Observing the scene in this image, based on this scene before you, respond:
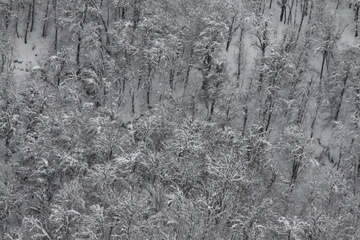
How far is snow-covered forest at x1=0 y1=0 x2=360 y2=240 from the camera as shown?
49781 mm

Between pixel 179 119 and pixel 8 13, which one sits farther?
pixel 8 13

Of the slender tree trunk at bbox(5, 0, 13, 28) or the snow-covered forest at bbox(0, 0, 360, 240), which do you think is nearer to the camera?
the snow-covered forest at bbox(0, 0, 360, 240)

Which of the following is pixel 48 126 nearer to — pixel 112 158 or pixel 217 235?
pixel 112 158

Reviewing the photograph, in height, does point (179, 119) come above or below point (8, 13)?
below

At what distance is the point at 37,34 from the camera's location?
6956 cm

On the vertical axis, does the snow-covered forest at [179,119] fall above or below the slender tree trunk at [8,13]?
below

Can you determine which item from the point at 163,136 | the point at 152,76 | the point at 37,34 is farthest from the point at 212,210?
the point at 37,34

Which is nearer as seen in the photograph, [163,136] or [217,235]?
[217,235]

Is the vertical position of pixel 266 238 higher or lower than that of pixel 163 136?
lower

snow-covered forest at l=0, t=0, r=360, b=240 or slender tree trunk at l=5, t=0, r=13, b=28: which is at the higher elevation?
slender tree trunk at l=5, t=0, r=13, b=28

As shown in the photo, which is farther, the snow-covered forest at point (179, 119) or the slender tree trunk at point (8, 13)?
the slender tree trunk at point (8, 13)

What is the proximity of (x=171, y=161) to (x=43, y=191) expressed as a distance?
14.0 meters

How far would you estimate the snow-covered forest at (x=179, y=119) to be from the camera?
1960 inches

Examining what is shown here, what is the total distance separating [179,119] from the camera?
2329 inches
